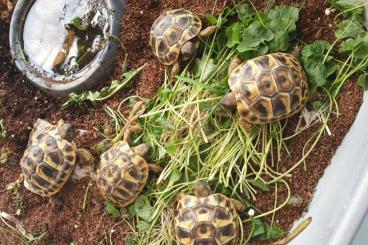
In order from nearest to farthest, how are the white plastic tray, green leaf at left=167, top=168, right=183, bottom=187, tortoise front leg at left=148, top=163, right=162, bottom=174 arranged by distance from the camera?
the white plastic tray → green leaf at left=167, top=168, right=183, bottom=187 → tortoise front leg at left=148, top=163, right=162, bottom=174

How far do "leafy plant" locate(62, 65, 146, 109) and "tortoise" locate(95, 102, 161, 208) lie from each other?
1.00 feet

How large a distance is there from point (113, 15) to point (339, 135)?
4.45 feet

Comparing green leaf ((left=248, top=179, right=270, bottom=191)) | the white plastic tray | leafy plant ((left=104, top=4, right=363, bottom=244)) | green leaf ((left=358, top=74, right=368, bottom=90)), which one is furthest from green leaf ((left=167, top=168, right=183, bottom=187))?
green leaf ((left=358, top=74, right=368, bottom=90))

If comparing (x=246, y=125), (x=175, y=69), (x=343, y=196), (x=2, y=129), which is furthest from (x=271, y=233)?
(x=2, y=129)

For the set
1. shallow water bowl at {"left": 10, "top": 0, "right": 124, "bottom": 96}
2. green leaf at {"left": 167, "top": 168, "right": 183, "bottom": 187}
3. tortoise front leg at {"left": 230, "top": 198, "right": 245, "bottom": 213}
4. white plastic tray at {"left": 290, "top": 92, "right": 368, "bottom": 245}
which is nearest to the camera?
white plastic tray at {"left": 290, "top": 92, "right": 368, "bottom": 245}

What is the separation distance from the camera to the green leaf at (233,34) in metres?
2.35

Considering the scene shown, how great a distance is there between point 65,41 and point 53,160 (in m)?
0.69

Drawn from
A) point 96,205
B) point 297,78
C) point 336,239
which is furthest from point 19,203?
point 336,239

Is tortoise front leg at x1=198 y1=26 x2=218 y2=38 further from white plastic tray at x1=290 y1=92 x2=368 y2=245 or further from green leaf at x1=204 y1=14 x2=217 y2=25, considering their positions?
white plastic tray at x1=290 y1=92 x2=368 y2=245

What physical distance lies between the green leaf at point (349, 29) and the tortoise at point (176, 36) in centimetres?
56

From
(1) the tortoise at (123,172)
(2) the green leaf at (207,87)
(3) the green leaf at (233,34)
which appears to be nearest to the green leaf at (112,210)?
(1) the tortoise at (123,172)

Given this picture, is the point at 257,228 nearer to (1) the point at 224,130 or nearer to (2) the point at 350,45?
(1) the point at 224,130

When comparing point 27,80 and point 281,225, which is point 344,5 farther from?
point 27,80

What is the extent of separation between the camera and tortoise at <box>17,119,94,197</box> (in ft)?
8.91
